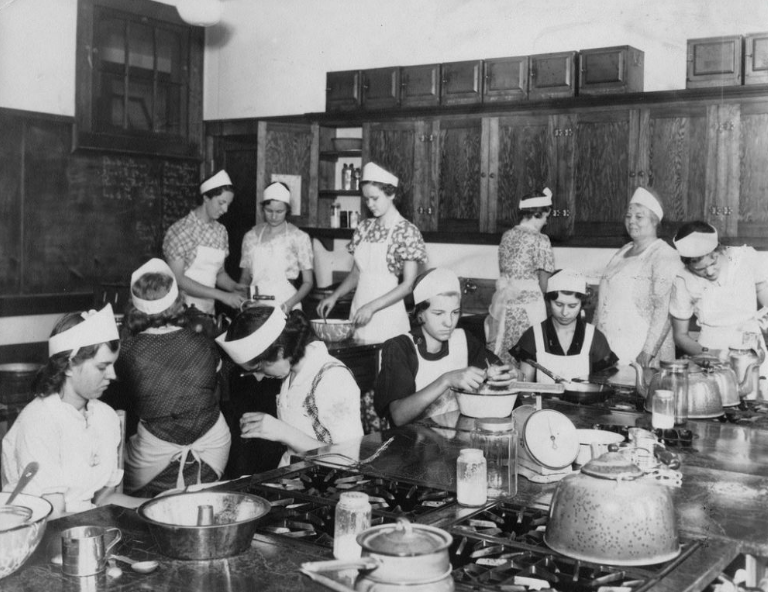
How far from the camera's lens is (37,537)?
6.07 feet

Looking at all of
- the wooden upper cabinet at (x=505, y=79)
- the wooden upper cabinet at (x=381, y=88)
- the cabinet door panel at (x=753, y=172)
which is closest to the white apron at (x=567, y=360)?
the cabinet door panel at (x=753, y=172)

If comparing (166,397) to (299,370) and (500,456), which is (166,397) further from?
(500,456)

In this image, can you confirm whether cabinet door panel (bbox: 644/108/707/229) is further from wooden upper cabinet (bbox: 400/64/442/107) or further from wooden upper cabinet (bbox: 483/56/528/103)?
wooden upper cabinet (bbox: 400/64/442/107)

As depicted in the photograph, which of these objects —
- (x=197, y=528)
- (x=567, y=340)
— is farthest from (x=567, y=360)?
(x=197, y=528)

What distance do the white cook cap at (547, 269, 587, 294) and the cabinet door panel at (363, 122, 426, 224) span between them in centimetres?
309

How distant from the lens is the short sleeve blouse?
5.73 metres

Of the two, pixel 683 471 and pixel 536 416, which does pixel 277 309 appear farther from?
pixel 683 471

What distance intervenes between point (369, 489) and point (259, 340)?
0.90m

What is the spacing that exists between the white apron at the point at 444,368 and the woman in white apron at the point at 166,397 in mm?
886

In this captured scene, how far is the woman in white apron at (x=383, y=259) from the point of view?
5664 millimetres

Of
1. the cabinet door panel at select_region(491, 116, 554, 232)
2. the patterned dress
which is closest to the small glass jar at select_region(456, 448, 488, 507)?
the patterned dress

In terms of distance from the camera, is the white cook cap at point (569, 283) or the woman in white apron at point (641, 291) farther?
the woman in white apron at point (641, 291)

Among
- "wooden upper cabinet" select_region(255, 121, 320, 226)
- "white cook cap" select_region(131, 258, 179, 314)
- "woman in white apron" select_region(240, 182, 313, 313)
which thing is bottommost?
"white cook cap" select_region(131, 258, 179, 314)

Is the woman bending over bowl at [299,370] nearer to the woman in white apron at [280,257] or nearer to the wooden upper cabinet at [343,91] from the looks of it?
the woman in white apron at [280,257]
